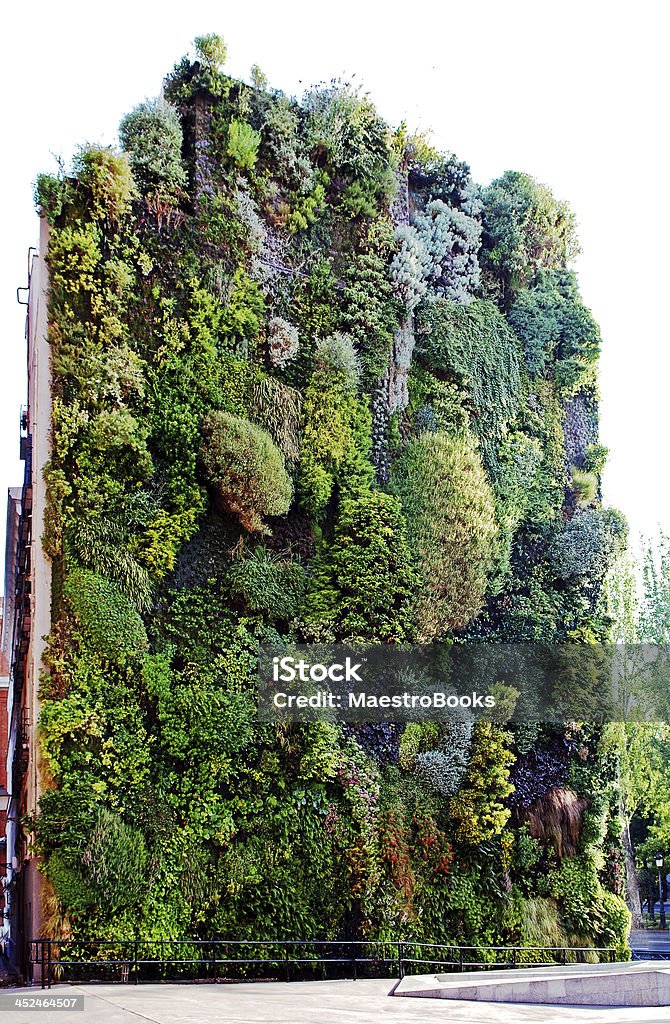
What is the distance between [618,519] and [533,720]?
3735 millimetres

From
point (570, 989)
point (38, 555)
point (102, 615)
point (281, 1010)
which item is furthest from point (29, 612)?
point (570, 989)

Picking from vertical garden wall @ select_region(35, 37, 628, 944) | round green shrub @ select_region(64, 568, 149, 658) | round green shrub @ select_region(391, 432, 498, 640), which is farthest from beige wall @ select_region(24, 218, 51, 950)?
round green shrub @ select_region(391, 432, 498, 640)

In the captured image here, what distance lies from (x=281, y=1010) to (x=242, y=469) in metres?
7.13

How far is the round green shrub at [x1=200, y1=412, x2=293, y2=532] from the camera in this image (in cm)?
1536

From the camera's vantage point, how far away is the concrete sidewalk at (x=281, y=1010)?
9211 millimetres

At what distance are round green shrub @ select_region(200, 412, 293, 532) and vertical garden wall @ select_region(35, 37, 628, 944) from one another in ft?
0.13

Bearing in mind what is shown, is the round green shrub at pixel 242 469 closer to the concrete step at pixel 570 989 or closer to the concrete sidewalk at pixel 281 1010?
the concrete sidewalk at pixel 281 1010

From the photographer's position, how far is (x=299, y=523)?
638 inches

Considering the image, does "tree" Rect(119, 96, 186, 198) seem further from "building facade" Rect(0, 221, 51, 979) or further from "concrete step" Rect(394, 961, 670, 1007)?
"concrete step" Rect(394, 961, 670, 1007)

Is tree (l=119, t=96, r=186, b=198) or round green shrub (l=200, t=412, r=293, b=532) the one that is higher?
tree (l=119, t=96, r=186, b=198)

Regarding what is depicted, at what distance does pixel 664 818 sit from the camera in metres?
29.2

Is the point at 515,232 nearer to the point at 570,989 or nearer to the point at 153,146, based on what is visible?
the point at 153,146

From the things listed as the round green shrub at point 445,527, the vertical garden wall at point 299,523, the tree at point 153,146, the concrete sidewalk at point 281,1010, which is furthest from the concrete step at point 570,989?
the tree at point 153,146

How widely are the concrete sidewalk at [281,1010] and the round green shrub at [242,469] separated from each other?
608cm
